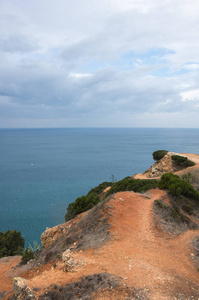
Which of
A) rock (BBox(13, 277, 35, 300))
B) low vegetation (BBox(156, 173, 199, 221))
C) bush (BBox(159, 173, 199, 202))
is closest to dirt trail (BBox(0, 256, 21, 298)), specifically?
rock (BBox(13, 277, 35, 300))

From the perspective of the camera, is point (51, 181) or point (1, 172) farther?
point (1, 172)

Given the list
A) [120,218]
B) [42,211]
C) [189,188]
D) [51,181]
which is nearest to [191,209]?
[189,188]

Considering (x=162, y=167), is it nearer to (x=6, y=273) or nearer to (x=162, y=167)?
(x=162, y=167)

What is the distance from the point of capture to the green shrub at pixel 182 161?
127 ft

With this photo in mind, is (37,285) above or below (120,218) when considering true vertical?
below

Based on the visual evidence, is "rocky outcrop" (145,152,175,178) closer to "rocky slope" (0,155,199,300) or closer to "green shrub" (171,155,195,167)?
"green shrub" (171,155,195,167)

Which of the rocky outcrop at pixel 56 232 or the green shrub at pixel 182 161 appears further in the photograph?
Answer: the green shrub at pixel 182 161

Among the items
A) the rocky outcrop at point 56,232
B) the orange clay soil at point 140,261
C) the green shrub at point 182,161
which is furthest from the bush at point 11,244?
the green shrub at point 182,161

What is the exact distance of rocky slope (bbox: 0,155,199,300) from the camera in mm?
7957

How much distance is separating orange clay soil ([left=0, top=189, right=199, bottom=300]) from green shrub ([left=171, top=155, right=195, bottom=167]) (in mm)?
25864

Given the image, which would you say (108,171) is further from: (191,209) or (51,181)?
(191,209)

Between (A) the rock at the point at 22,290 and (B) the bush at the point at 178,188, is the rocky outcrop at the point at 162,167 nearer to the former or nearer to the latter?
(B) the bush at the point at 178,188

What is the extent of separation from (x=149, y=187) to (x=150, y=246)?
12061mm

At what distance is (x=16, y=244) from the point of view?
84.1 feet
